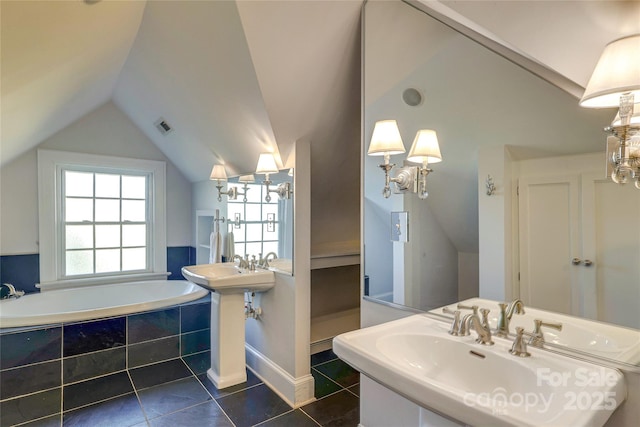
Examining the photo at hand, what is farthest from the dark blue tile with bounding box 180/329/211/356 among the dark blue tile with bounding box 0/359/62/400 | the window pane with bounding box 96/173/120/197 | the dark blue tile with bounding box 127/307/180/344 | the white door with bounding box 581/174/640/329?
the white door with bounding box 581/174/640/329

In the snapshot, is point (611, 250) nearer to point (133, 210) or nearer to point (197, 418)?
point (197, 418)

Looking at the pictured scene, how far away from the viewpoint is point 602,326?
1.09 m

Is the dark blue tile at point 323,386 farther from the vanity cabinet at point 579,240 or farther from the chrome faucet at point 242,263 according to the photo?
the vanity cabinet at point 579,240

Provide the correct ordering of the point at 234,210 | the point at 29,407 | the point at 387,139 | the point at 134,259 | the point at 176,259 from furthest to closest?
the point at 176,259, the point at 134,259, the point at 234,210, the point at 29,407, the point at 387,139

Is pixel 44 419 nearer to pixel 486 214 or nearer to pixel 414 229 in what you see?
pixel 414 229

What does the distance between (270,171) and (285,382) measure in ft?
5.03

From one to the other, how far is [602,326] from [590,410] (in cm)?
39

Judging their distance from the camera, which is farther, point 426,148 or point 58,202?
point 58,202

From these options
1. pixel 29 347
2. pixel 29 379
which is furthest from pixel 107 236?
pixel 29 379

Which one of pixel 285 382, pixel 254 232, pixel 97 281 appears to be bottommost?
pixel 285 382

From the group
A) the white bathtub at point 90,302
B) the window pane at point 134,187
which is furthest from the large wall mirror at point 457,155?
the window pane at point 134,187

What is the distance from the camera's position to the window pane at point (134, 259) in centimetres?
378

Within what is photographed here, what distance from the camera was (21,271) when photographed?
10.4 feet

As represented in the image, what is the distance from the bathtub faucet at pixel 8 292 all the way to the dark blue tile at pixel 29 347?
2.84ft
